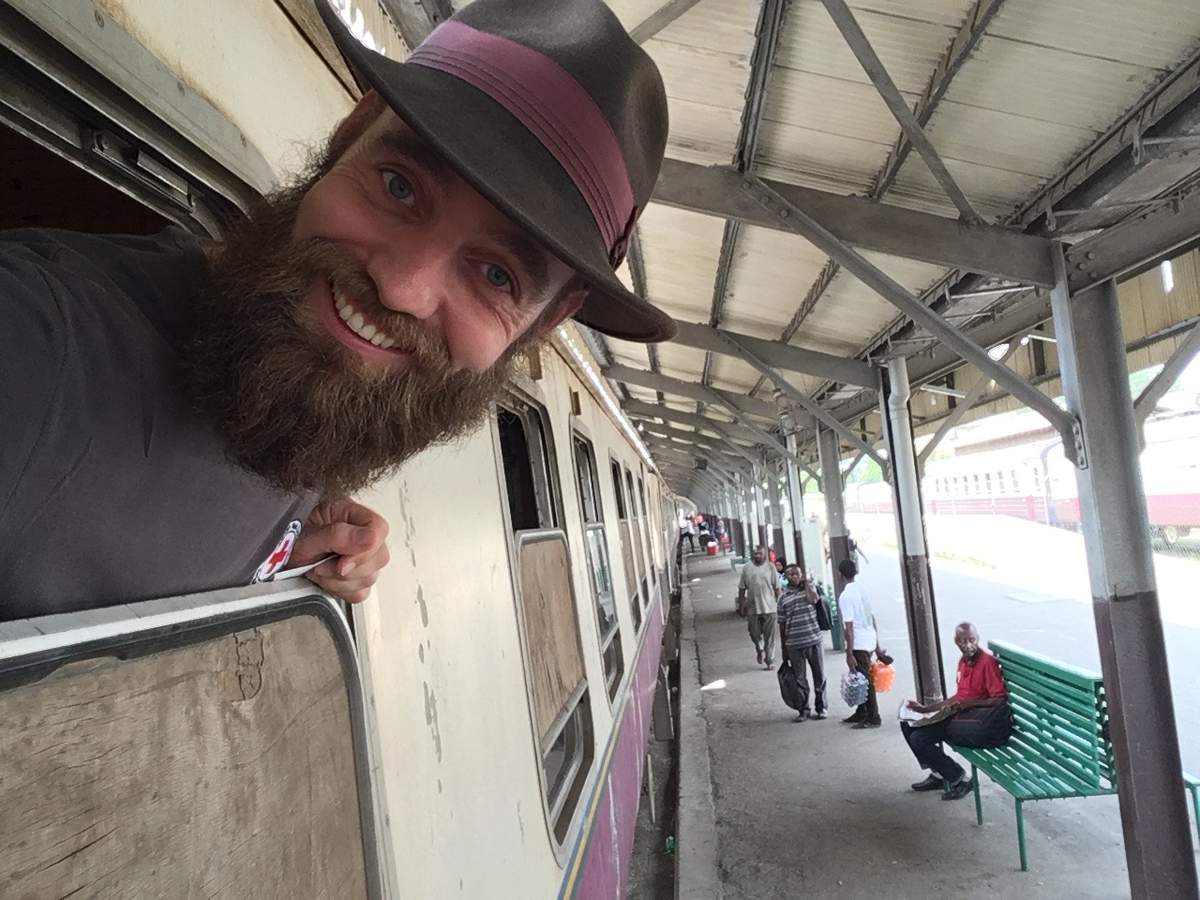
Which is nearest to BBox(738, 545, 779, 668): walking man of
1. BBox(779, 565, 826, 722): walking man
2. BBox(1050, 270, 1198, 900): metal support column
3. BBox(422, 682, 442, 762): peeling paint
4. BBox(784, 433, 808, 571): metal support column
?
BBox(784, 433, 808, 571): metal support column

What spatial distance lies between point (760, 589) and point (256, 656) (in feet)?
33.9

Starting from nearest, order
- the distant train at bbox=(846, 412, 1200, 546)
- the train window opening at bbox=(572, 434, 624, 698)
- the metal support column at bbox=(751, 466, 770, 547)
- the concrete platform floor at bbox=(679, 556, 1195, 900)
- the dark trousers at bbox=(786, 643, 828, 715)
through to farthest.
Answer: the concrete platform floor at bbox=(679, 556, 1195, 900) < the train window opening at bbox=(572, 434, 624, 698) < the dark trousers at bbox=(786, 643, 828, 715) < the distant train at bbox=(846, 412, 1200, 546) < the metal support column at bbox=(751, 466, 770, 547)

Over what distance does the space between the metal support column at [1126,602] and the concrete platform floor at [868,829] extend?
55 centimetres

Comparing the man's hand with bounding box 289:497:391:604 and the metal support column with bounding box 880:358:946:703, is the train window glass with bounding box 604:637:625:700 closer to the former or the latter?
the metal support column with bounding box 880:358:946:703

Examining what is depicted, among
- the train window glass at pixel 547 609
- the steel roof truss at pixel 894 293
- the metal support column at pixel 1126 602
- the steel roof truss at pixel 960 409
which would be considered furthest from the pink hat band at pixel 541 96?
the steel roof truss at pixel 960 409

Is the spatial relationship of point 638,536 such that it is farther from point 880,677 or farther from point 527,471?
point 527,471

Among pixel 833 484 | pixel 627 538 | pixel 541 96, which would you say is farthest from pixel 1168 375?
pixel 833 484

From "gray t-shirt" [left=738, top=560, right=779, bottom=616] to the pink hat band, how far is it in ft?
33.5

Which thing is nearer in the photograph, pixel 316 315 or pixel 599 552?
pixel 316 315

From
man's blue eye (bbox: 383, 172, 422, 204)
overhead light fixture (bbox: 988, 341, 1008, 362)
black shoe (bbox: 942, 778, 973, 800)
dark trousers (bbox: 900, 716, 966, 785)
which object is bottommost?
black shoe (bbox: 942, 778, 973, 800)

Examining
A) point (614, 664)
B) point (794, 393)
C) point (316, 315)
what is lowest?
point (614, 664)

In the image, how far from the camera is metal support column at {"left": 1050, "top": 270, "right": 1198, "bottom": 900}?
154 inches

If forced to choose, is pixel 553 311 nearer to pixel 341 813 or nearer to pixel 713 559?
pixel 341 813

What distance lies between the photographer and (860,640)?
24.4ft
